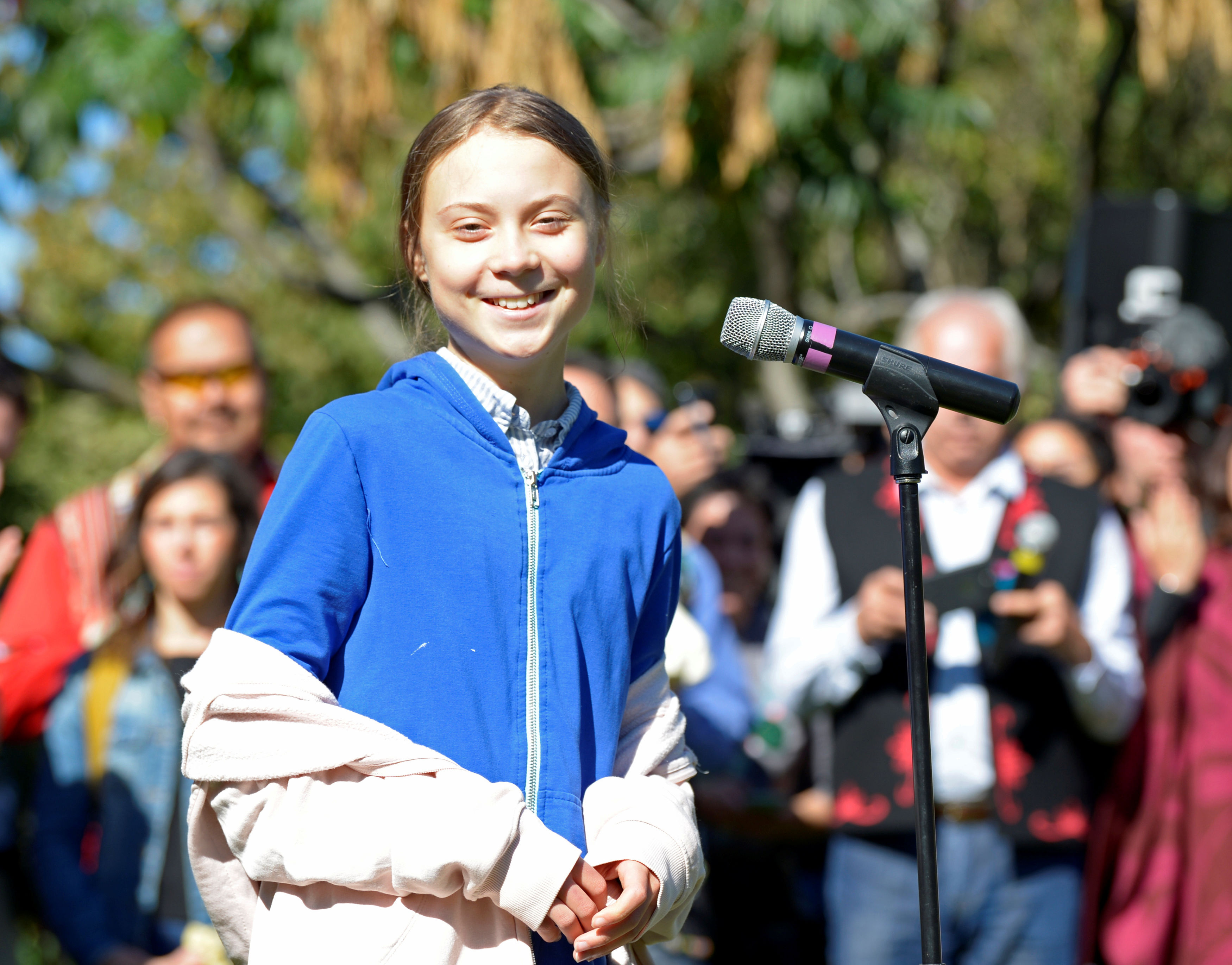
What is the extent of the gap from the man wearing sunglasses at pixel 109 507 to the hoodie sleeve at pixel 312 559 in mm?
1725

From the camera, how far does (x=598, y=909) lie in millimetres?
1418

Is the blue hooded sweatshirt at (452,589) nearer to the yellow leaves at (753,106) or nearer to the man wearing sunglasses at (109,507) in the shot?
the man wearing sunglasses at (109,507)

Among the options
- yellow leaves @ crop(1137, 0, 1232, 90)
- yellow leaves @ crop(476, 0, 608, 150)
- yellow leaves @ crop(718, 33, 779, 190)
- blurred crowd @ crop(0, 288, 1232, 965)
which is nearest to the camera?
blurred crowd @ crop(0, 288, 1232, 965)

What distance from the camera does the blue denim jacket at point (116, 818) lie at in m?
2.88

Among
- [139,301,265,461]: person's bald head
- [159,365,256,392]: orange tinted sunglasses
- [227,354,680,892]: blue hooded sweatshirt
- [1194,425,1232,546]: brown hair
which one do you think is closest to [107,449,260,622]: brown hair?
[139,301,265,461]: person's bald head

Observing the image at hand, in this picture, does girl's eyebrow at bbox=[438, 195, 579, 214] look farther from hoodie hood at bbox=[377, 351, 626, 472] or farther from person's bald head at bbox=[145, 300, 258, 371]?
person's bald head at bbox=[145, 300, 258, 371]

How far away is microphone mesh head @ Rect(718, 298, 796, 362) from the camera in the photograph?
158cm

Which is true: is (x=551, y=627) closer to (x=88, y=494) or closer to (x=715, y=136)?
(x=88, y=494)

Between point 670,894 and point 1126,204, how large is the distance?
14.7ft

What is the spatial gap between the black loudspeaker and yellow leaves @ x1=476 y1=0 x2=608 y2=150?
1.98 m

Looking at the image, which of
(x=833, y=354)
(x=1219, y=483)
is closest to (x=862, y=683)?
(x=1219, y=483)

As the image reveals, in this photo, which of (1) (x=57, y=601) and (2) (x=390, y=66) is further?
(2) (x=390, y=66)

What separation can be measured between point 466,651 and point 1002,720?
2.00 m

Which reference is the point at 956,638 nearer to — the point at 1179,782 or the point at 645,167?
the point at 1179,782
